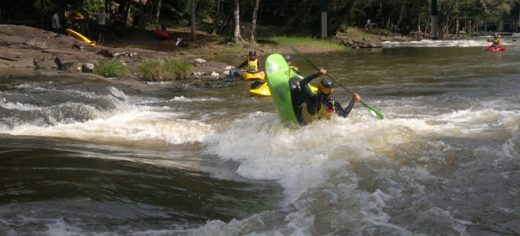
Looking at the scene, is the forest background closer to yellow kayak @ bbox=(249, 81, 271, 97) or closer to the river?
yellow kayak @ bbox=(249, 81, 271, 97)

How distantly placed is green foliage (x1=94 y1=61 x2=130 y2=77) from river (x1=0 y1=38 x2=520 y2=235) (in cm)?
364

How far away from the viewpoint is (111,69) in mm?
17688

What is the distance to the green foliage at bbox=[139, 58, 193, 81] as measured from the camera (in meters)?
18.0

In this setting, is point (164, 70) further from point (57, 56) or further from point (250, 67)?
point (57, 56)

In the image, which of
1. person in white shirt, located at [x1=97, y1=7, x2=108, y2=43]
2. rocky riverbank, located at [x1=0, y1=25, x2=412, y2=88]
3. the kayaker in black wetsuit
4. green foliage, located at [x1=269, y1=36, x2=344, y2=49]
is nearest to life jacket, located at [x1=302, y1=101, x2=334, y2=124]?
the kayaker in black wetsuit

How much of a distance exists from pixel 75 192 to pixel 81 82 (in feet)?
34.3

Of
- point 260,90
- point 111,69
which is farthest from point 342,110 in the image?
point 111,69

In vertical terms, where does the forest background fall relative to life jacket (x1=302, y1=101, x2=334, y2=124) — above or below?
above

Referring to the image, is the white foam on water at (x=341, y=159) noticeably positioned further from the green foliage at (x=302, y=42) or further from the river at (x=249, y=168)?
the green foliage at (x=302, y=42)

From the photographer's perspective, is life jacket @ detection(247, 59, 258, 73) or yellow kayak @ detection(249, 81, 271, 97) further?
life jacket @ detection(247, 59, 258, 73)

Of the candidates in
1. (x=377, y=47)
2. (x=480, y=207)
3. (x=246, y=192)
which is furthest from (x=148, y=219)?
(x=377, y=47)

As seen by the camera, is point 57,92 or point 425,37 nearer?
point 57,92

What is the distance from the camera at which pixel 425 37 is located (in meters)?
58.6

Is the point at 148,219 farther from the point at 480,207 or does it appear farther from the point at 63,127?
the point at 63,127
